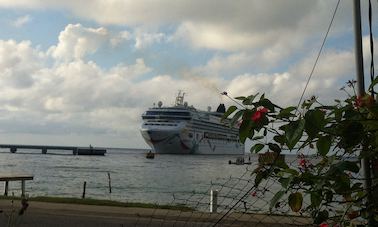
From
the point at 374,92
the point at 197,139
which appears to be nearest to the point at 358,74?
the point at 374,92

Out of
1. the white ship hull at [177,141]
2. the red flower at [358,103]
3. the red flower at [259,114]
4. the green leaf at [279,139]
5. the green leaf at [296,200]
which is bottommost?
the green leaf at [296,200]

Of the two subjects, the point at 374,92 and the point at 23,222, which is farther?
the point at 23,222

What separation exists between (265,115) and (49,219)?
946cm

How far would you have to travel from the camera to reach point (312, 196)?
248 centimetres

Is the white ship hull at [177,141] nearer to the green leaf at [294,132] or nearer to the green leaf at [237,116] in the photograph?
the green leaf at [237,116]

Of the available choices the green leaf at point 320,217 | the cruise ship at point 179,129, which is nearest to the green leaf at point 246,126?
the green leaf at point 320,217

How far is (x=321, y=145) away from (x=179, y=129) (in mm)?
108074

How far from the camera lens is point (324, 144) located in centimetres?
232

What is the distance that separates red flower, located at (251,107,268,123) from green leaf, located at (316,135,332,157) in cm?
28

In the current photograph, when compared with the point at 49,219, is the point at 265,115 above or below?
above

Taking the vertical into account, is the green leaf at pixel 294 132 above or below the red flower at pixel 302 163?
above

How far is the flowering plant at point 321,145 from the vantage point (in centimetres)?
227

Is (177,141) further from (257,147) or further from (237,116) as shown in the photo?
(237,116)

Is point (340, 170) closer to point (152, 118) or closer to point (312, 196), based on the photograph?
point (312, 196)
